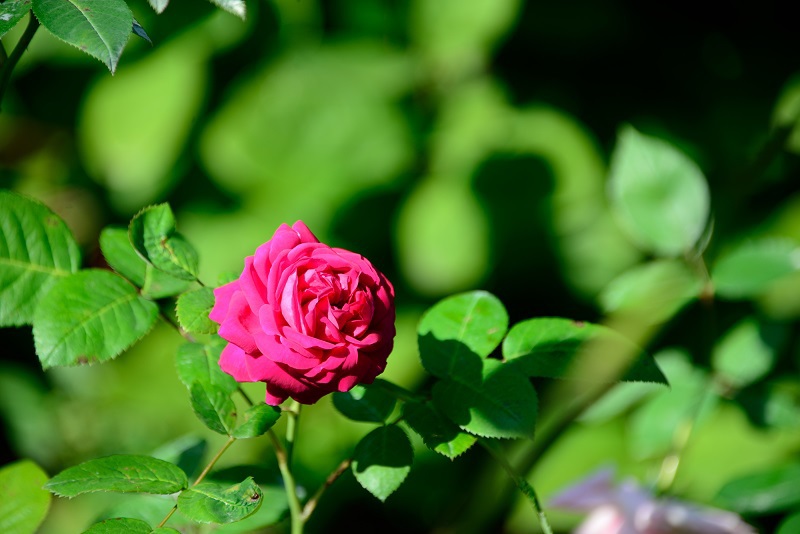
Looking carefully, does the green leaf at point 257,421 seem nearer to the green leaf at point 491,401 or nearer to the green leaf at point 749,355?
the green leaf at point 491,401

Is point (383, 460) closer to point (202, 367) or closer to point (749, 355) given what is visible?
point (202, 367)

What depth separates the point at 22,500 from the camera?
581 mm

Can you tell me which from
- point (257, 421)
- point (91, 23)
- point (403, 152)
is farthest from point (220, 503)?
point (403, 152)

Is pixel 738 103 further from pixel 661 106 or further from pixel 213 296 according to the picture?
pixel 213 296

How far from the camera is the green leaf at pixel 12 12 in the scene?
1.54 ft

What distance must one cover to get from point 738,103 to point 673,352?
85 centimetres

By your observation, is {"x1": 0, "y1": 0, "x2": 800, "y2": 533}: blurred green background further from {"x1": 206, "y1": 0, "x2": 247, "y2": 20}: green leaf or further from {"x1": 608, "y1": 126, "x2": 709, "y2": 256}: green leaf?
{"x1": 206, "y1": 0, "x2": 247, "y2": 20}: green leaf

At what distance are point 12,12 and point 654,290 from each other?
695 mm

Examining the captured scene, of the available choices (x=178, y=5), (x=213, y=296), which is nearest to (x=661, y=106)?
(x=178, y=5)

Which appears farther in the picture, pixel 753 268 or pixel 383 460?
pixel 753 268

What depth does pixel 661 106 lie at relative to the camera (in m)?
1.71

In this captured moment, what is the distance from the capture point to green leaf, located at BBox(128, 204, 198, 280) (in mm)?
539

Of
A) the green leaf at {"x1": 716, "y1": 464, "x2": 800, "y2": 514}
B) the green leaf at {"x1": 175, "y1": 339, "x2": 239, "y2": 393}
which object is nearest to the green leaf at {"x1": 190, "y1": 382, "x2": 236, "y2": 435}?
the green leaf at {"x1": 175, "y1": 339, "x2": 239, "y2": 393}

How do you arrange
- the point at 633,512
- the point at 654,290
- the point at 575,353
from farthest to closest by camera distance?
the point at 654,290
the point at 633,512
the point at 575,353
